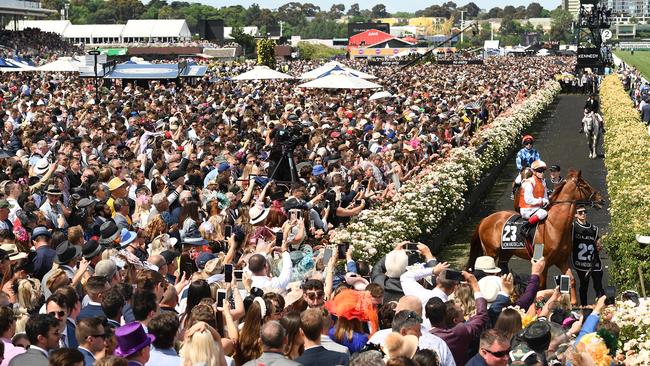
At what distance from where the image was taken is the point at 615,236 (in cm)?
1417

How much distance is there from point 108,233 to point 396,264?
2.81 m

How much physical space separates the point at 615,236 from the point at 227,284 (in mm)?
7198

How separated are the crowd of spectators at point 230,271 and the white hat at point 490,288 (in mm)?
27

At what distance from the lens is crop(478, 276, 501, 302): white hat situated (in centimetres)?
911

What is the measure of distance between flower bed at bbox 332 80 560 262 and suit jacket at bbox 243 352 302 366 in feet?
20.6

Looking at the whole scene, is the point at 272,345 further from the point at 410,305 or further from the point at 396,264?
the point at 396,264

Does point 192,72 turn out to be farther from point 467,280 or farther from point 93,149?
point 467,280

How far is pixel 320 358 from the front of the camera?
7.06 meters

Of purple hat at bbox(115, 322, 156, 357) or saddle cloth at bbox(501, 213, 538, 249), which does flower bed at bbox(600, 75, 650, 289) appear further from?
purple hat at bbox(115, 322, 156, 357)

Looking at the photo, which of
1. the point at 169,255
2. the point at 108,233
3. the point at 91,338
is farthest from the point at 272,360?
the point at 108,233

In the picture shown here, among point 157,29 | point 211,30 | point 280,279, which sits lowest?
point 211,30

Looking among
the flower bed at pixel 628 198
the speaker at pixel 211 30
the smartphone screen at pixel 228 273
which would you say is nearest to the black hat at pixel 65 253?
the smartphone screen at pixel 228 273

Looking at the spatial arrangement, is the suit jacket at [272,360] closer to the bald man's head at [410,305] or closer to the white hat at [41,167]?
the bald man's head at [410,305]

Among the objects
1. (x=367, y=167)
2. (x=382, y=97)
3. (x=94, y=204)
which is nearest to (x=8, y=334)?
(x=94, y=204)
